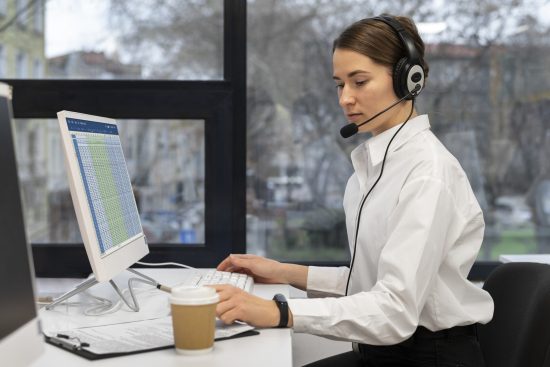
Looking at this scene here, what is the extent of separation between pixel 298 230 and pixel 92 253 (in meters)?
1.22

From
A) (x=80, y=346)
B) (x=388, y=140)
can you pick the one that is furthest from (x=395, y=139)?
(x=80, y=346)

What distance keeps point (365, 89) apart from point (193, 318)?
→ 2.34ft

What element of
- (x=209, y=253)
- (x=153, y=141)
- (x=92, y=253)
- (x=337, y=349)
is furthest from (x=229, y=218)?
(x=92, y=253)

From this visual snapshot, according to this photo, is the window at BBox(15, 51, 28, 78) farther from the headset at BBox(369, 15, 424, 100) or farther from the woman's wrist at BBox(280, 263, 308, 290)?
the headset at BBox(369, 15, 424, 100)

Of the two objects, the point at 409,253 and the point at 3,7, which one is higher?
the point at 3,7

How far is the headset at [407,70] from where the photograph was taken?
1663mm

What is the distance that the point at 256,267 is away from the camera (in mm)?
1938

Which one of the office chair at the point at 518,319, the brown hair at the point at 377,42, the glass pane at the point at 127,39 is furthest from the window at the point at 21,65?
the office chair at the point at 518,319

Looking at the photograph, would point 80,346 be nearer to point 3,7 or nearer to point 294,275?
point 294,275

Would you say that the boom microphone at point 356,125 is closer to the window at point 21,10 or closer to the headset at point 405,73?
the headset at point 405,73

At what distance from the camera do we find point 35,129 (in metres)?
2.59

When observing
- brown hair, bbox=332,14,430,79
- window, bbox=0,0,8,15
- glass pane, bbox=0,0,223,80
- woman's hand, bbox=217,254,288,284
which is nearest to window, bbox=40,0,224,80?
glass pane, bbox=0,0,223,80

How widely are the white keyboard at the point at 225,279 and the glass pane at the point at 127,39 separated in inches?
37.4

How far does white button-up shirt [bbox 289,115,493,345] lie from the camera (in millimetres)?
1446
